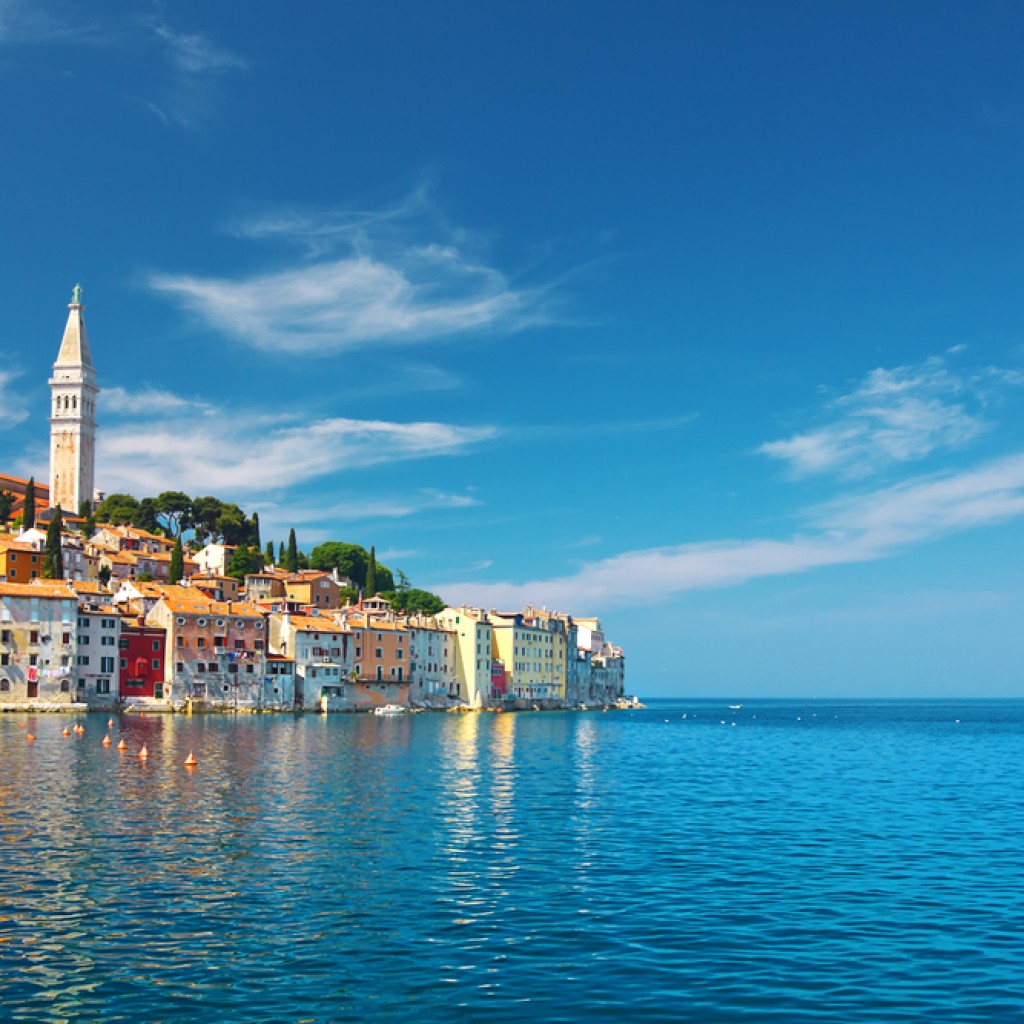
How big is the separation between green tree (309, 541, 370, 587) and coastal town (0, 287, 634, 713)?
71 cm

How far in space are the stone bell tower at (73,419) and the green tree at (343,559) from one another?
3673cm

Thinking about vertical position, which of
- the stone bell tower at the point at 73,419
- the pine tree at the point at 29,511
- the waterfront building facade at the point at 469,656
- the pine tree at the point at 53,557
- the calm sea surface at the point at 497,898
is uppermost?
the stone bell tower at the point at 73,419

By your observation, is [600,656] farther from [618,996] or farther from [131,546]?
[618,996]

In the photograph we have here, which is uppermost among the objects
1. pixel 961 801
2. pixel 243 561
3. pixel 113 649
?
pixel 243 561

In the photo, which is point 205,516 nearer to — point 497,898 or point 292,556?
point 292,556

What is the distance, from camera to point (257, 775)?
4706 centimetres

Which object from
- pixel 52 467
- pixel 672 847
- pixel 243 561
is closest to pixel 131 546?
pixel 243 561

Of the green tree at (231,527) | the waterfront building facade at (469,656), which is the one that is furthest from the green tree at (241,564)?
the waterfront building facade at (469,656)

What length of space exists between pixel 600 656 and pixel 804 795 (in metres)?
155

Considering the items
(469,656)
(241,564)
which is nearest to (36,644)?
(241,564)

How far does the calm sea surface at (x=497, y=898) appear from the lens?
16203 millimetres

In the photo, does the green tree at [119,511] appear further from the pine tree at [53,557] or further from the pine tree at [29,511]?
the pine tree at [53,557]

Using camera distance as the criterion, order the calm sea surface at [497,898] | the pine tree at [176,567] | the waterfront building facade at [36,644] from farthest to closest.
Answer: the pine tree at [176,567] < the waterfront building facade at [36,644] < the calm sea surface at [497,898]

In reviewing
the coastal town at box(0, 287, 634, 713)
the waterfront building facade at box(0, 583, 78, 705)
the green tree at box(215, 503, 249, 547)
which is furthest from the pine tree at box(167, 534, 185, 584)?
the waterfront building facade at box(0, 583, 78, 705)
